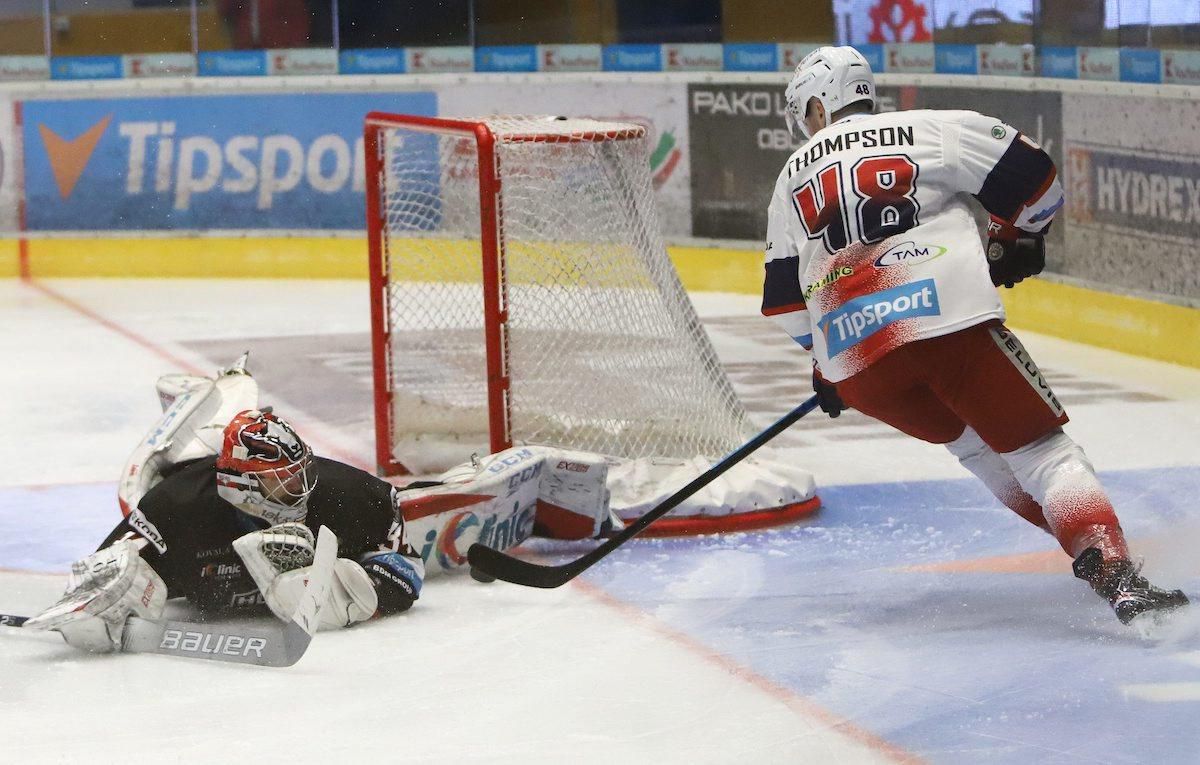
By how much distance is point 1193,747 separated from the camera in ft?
9.61

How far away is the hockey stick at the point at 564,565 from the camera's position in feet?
12.8

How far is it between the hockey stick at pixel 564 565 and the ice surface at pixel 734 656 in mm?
60

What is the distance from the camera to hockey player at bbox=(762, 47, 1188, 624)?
3.46m

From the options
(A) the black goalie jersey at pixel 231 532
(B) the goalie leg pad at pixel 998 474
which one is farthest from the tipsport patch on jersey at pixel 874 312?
(A) the black goalie jersey at pixel 231 532

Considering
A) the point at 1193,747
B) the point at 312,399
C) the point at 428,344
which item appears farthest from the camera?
the point at 312,399

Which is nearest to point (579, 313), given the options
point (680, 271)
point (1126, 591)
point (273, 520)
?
point (273, 520)

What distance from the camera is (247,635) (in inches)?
142

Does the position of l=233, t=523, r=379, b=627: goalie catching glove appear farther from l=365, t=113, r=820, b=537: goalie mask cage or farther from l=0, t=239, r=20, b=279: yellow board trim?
l=0, t=239, r=20, b=279: yellow board trim

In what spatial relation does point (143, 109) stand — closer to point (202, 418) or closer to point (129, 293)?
point (129, 293)

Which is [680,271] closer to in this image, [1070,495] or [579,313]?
[579,313]

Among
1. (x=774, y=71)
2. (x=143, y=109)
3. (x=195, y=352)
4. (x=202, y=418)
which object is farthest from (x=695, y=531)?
(x=143, y=109)

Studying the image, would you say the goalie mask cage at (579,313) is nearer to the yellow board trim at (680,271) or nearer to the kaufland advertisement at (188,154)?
the yellow board trim at (680,271)

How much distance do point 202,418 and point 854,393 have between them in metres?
1.54

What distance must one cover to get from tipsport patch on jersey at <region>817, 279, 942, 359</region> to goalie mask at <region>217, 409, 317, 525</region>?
1.08 metres
